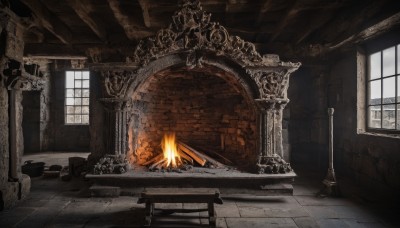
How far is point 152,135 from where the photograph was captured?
6.95 metres

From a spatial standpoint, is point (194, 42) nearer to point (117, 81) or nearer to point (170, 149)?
point (117, 81)

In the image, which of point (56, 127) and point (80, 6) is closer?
point (80, 6)

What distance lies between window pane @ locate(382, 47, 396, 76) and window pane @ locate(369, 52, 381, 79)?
0.17 meters

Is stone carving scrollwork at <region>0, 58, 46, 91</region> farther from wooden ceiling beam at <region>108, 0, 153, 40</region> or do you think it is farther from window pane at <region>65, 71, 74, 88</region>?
window pane at <region>65, 71, 74, 88</region>

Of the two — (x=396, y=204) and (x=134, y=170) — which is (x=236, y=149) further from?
(x=396, y=204)

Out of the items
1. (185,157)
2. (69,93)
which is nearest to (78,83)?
(69,93)

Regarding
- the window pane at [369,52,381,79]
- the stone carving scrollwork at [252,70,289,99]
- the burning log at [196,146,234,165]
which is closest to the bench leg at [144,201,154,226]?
the burning log at [196,146,234,165]

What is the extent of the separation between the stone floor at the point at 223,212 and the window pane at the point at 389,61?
8.56 ft

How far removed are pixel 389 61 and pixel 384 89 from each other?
1.91 feet

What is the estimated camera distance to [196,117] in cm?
716

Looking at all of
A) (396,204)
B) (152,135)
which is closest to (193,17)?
(152,135)

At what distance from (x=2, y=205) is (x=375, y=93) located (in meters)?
7.70

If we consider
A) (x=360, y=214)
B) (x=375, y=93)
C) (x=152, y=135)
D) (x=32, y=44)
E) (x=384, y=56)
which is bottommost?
(x=360, y=214)

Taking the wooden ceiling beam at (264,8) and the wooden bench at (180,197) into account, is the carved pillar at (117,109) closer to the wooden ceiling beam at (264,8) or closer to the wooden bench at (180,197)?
the wooden bench at (180,197)
